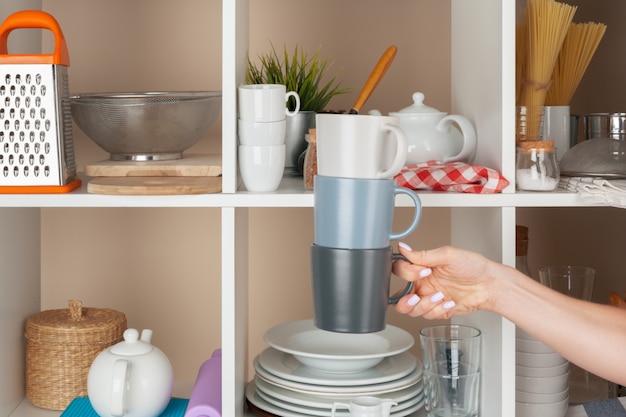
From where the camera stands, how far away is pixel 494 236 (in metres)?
1.37

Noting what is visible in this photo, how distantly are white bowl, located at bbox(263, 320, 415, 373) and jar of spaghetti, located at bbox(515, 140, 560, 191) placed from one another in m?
0.37

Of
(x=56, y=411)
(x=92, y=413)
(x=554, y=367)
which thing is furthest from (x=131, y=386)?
(x=554, y=367)

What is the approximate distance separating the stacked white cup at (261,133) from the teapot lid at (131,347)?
1.15 feet

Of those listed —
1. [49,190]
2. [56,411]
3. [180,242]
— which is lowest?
[56,411]

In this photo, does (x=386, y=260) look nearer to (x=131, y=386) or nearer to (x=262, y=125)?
(x=262, y=125)

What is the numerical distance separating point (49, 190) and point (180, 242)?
23.6 inches

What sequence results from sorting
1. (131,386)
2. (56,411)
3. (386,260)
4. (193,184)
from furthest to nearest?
(56,411) < (131,386) < (193,184) < (386,260)

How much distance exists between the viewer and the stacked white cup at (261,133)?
1303 mm

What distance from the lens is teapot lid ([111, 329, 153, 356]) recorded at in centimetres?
145

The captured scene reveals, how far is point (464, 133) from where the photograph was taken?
143 cm

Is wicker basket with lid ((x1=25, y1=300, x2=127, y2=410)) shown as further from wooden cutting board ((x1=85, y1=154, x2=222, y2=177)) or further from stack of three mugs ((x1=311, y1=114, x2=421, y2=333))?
stack of three mugs ((x1=311, y1=114, x2=421, y2=333))

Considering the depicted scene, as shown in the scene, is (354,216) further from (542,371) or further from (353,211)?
(542,371)

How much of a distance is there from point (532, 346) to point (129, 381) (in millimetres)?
674

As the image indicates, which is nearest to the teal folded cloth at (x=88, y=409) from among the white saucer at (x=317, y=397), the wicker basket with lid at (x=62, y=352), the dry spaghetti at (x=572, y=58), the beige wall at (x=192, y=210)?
the wicker basket with lid at (x=62, y=352)
